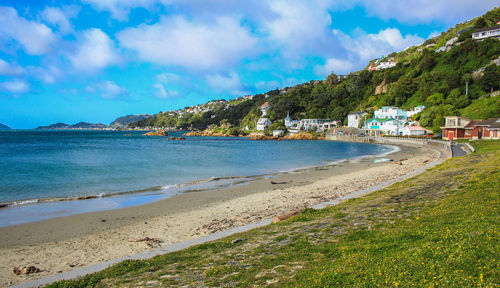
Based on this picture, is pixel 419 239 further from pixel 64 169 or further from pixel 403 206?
pixel 64 169

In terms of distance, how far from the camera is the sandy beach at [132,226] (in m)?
10.4

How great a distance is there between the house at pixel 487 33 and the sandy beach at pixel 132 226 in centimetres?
12417

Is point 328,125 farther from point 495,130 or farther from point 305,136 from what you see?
point 495,130

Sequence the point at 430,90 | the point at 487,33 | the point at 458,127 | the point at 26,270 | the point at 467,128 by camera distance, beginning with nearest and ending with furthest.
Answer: the point at 26,270, the point at 467,128, the point at 458,127, the point at 430,90, the point at 487,33

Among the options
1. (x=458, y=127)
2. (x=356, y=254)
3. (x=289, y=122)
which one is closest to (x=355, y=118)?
(x=289, y=122)

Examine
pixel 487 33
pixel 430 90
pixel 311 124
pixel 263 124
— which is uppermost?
pixel 487 33

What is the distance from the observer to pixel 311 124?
423 ft

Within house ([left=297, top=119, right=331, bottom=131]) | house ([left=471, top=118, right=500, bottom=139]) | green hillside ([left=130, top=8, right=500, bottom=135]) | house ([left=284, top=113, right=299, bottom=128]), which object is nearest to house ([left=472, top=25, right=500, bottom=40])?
green hillside ([left=130, top=8, right=500, bottom=135])

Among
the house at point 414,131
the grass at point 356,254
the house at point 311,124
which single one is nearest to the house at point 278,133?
the house at point 311,124

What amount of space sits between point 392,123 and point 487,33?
54.5m

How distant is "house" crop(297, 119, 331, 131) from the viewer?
127 metres

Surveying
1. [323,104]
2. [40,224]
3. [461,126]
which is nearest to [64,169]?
[40,224]

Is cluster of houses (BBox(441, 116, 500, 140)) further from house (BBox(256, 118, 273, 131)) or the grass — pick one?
house (BBox(256, 118, 273, 131))

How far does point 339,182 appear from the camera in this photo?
24.0 metres
